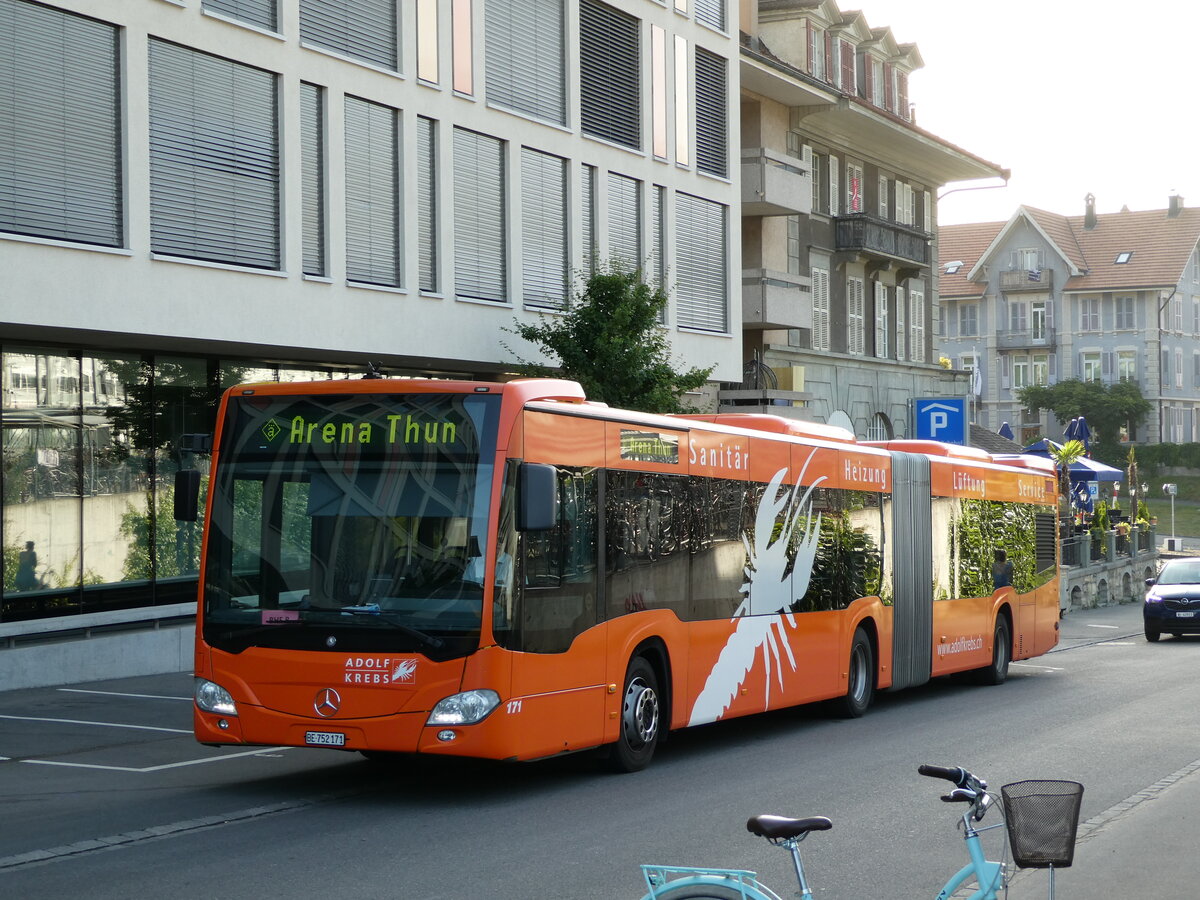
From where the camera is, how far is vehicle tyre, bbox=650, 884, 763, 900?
4.55 m

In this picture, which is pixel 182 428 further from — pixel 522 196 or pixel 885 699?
pixel 885 699

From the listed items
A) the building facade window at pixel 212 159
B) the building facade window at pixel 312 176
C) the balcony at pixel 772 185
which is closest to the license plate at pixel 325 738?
the building facade window at pixel 212 159

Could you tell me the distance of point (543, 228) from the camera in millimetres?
27625

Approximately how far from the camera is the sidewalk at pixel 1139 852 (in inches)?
326

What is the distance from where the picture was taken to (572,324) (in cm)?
2502

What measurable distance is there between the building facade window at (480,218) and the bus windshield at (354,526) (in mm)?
14544

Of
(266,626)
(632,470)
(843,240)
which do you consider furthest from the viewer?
(843,240)

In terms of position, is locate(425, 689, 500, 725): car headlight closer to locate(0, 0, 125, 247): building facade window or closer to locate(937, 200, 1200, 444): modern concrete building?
locate(0, 0, 125, 247): building facade window

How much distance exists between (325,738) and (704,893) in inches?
263

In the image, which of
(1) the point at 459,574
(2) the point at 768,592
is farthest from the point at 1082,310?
(1) the point at 459,574

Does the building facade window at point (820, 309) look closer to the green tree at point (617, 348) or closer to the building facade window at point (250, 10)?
the green tree at point (617, 348)

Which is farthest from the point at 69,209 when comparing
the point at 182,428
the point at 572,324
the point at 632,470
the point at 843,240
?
the point at 843,240

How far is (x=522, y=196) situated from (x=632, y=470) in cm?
1482

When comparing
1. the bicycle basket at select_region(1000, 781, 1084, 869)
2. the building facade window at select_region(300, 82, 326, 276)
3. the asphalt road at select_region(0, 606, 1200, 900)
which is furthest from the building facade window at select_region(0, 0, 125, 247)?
the bicycle basket at select_region(1000, 781, 1084, 869)
